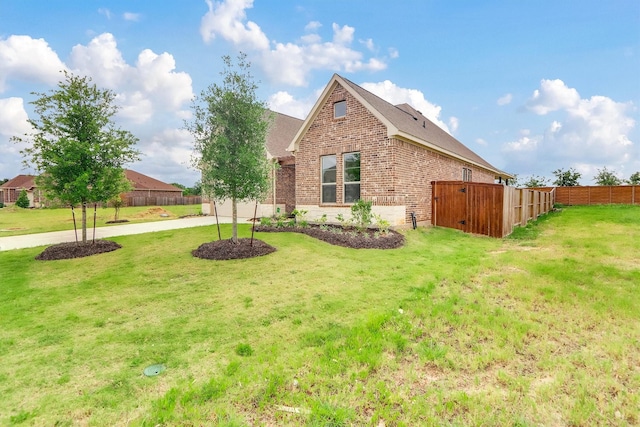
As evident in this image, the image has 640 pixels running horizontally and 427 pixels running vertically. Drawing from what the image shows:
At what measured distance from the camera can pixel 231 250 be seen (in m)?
7.84

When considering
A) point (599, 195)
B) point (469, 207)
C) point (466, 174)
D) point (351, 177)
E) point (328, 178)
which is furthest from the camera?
point (599, 195)

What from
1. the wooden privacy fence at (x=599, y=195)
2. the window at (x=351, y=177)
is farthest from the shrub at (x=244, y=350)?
the wooden privacy fence at (x=599, y=195)

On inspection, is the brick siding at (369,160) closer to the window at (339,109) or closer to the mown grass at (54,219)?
the window at (339,109)

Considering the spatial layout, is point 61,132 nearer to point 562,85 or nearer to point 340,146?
point 340,146

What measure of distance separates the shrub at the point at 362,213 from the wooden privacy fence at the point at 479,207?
384 centimetres

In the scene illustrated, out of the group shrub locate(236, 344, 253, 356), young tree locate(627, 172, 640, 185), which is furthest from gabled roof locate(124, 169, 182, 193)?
young tree locate(627, 172, 640, 185)

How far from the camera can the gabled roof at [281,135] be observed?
1681 centimetres

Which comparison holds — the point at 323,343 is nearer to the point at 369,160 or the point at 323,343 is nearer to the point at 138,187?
the point at 369,160

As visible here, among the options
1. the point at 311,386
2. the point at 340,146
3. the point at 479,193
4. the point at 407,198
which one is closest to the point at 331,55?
the point at 340,146

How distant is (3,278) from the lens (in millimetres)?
6340

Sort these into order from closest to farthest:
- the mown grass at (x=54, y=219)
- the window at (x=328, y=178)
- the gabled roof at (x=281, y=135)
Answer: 1. the window at (x=328, y=178)
2. the mown grass at (x=54, y=219)
3. the gabled roof at (x=281, y=135)

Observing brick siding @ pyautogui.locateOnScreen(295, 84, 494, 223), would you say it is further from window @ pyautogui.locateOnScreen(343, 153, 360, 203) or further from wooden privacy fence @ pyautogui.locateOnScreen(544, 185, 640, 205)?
wooden privacy fence @ pyautogui.locateOnScreen(544, 185, 640, 205)

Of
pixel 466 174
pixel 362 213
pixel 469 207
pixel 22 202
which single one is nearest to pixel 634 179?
pixel 466 174

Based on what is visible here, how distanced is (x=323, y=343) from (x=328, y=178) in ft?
33.1
